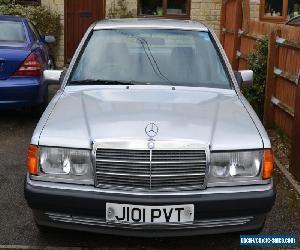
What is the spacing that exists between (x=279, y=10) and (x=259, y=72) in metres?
6.70

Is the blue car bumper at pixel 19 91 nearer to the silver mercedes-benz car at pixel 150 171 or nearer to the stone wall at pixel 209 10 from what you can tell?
the silver mercedes-benz car at pixel 150 171

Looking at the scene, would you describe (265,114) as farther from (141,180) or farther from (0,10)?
(0,10)

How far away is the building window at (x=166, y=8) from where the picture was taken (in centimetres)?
1384

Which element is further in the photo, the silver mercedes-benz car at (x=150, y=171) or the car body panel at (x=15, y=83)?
the car body panel at (x=15, y=83)

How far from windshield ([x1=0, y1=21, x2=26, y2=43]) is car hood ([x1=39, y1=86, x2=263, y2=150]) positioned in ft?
12.1

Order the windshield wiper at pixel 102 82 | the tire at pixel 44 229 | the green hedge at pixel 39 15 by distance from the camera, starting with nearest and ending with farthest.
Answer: the tire at pixel 44 229 → the windshield wiper at pixel 102 82 → the green hedge at pixel 39 15

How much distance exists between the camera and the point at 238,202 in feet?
11.1

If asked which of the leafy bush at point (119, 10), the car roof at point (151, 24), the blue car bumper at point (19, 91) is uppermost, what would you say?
the leafy bush at point (119, 10)

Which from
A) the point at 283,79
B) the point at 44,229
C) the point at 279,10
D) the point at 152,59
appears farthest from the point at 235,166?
the point at 279,10

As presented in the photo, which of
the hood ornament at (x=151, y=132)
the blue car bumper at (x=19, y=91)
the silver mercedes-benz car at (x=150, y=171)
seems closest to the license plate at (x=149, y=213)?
the silver mercedes-benz car at (x=150, y=171)

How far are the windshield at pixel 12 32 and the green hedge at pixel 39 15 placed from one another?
16.5 feet

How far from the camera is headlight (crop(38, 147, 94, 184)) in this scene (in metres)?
3.43

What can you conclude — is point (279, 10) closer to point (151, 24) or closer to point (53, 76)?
point (151, 24)

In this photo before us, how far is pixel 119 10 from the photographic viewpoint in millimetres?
13570
